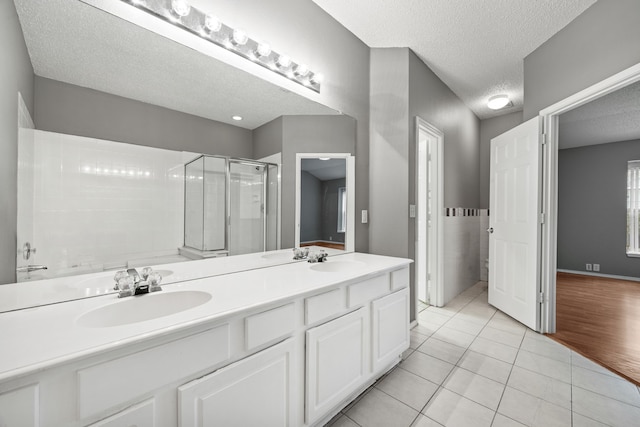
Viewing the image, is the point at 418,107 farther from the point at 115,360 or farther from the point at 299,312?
the point at 115,360

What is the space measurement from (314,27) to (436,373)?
265 centimetres

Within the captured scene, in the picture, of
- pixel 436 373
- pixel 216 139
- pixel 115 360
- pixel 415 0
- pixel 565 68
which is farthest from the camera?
pixel 565 68

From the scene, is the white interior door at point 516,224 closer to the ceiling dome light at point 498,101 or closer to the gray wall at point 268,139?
the ceiling dome light at point 498,101

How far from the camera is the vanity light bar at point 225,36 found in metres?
1.24

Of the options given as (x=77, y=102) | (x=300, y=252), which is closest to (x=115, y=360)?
(x=77, y=102)

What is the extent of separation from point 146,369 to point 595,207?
651 cm

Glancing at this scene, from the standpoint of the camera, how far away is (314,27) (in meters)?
1.98

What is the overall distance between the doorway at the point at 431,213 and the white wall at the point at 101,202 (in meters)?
2.44

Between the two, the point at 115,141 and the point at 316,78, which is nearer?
the point at 115,141

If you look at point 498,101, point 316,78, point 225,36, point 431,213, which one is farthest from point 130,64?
point 498,101

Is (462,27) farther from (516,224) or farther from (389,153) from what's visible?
(516,224)

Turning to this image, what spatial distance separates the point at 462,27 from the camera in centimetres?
224

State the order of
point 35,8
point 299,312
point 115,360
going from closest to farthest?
point 115,360 < point 35,8 < point 299,312

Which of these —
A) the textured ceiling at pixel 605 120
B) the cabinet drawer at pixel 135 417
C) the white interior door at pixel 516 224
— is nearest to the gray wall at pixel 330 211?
the cabinet drawer at pixel 135 417
